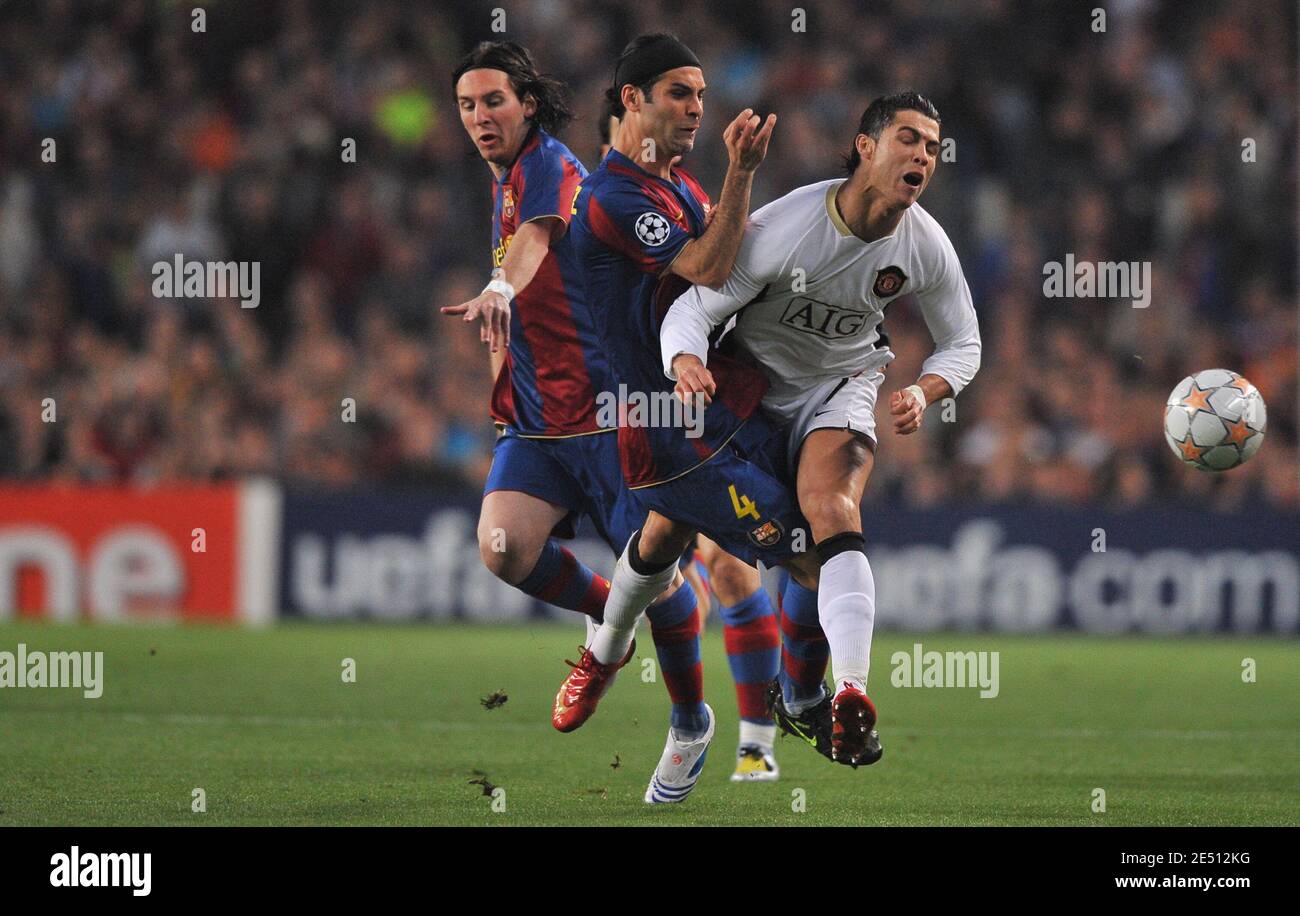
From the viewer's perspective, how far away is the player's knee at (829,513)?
6453mm

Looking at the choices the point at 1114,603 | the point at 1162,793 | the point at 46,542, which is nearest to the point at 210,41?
the point at 46,542

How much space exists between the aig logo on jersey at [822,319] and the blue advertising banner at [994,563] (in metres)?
8.45

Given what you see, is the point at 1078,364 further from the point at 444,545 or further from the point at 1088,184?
the point at 444,545

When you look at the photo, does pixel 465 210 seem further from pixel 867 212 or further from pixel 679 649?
pixel 867 212

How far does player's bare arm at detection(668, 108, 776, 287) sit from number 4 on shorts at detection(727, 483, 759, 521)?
0.72m

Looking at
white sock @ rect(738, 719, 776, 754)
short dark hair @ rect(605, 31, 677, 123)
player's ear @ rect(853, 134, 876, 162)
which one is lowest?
white sock @ rect(738, 719, 776, 754)

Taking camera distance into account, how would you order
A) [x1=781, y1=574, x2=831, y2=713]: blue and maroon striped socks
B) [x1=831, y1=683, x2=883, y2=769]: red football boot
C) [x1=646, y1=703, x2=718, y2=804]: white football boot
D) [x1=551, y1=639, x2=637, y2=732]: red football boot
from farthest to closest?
1. [x1=551, y1=639, x2=637, y2=732]: red football boot
2. [x1=781, y1=574, x2=831, y2=713]: blue and maroon striped socks
3. [x1=646, y1=703, x2=718, y2=804]: white football boot
4. [x1=831, y1=683, x2=883, y2=769]: red football boot

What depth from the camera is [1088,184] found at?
1766 centimetres

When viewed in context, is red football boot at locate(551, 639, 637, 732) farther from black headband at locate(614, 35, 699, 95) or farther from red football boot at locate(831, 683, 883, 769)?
black headband at locate(614, 35, 699, 95)

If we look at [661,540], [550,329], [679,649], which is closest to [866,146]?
[661,540]

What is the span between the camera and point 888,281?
6.66 m

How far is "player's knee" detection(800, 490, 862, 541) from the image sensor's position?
6453 mm

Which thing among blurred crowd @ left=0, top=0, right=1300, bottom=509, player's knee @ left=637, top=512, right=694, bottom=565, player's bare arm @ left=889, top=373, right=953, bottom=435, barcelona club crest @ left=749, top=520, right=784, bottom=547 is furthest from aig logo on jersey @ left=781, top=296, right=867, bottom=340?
blurred crowd @ left=0, top=0, right=1300, bottom=509

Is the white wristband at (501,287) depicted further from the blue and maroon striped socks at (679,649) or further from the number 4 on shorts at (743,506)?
the blue and maroon striped socks at (679,649)
